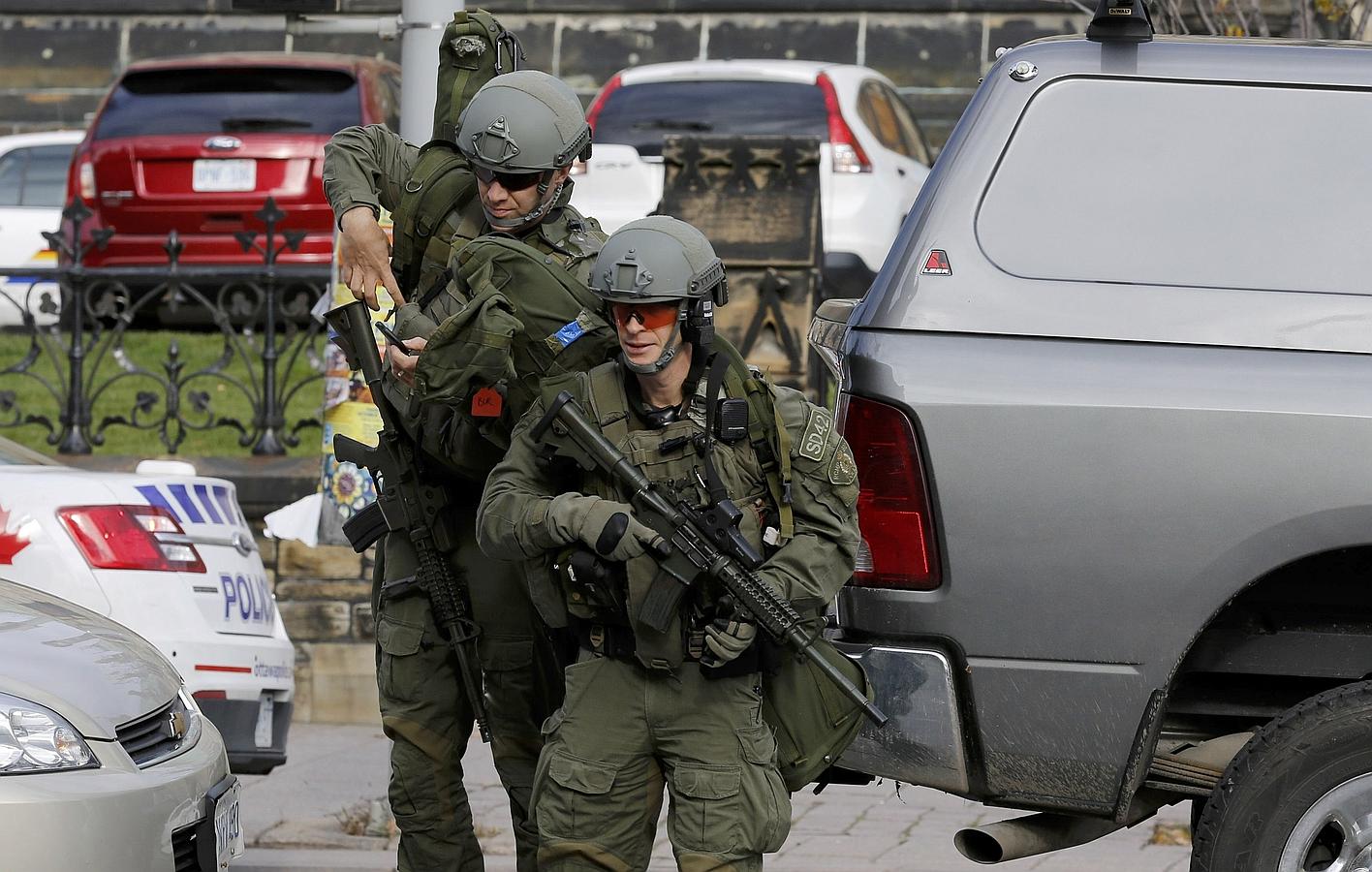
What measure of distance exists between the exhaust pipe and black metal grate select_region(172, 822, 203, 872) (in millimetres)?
1700

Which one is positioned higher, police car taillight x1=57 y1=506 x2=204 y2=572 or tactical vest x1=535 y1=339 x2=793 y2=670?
tactical vest x1=535 y1=339 x2=793 y2=670

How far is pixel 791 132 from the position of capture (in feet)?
39.1

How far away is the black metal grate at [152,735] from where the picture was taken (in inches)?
176

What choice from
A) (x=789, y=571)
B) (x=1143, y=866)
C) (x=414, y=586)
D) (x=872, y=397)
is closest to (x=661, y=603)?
(x=789, y=571)

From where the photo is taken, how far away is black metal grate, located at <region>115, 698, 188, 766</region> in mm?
4473

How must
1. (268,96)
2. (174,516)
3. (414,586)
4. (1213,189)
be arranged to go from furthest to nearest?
(268,96) < (174,516) < (414,586) < (1213,189)

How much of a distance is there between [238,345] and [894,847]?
Result: 4072 mm

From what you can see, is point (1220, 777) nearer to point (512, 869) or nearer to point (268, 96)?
point (512, 869)

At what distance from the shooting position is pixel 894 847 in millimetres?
6594

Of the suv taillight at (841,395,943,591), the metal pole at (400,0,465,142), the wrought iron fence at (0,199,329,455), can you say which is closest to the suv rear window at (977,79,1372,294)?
the suv taillight at (841,395,943,591)

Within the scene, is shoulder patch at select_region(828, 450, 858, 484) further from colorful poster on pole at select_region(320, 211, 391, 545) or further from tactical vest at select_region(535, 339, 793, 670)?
colorful poster on pole at select_region(320, 211, 391, 545)

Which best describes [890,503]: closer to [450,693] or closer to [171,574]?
[450,693]

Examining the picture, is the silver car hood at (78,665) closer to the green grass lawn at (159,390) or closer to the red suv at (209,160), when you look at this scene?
the green grass lawn at (159,390)

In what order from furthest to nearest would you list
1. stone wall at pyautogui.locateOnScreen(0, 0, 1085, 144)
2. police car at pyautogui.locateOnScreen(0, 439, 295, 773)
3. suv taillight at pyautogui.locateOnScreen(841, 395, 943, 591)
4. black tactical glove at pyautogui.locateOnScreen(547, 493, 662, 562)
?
stone wall at pyautogui.locateOnScreen(0, 0, 1085, 144)
police car at pyautogui.locateOnScreen(0, 439, 295, 773)
suv taillight at pyautogui.locateOnScreen(841, 395, 943, 591)
black tactical glove at pyautogui.locateOnScreen(547, 493, 662, 562)
